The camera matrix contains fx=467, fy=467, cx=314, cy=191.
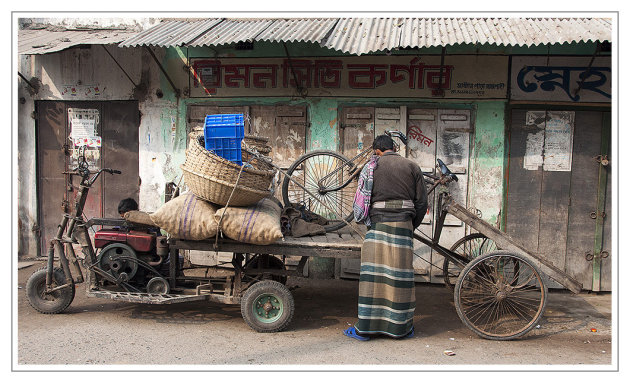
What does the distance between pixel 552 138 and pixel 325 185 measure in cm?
325

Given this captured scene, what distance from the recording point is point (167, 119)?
7.17 m

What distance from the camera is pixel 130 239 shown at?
511cm

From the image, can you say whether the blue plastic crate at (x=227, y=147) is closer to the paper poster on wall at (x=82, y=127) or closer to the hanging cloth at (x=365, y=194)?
the hanging cloth at (x=365, y=194)

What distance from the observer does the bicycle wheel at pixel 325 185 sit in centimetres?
604

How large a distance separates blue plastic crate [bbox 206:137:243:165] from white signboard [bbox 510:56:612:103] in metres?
4.02

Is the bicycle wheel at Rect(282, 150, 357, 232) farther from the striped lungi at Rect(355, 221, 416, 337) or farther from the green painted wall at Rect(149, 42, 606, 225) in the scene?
the striped lungi at Rect(355, 221, 416, 337)

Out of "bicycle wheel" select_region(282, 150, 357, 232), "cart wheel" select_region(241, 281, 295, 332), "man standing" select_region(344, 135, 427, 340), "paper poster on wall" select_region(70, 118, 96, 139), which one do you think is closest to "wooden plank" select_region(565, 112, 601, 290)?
"bicycle wheel" select_region(282, 150, 357, 232)

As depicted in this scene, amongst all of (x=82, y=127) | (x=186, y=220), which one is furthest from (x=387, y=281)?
(x=82, y=127)

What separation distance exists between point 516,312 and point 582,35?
3392 mm

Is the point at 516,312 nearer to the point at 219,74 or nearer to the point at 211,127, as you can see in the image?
the point at 211,127

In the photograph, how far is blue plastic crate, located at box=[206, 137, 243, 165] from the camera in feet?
15.6

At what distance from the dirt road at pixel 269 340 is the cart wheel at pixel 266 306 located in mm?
104

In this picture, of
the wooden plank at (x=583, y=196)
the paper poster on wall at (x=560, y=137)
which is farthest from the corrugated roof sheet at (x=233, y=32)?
the wooden plank at (x=583, y=196)
